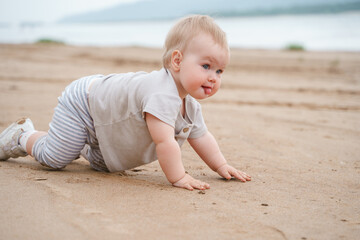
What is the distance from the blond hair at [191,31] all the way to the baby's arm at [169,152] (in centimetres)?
41

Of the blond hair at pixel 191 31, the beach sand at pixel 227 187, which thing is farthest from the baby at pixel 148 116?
the beach sand at pixel 227 187

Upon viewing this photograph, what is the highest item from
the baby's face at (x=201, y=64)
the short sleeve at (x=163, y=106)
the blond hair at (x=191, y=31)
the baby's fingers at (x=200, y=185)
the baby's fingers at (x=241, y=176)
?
the blond hair at (x=191, y=31)

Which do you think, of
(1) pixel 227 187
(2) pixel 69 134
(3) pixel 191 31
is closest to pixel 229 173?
(1) pixel 227 187

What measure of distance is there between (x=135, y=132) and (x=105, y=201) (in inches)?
20.4

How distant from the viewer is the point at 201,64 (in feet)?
7.47

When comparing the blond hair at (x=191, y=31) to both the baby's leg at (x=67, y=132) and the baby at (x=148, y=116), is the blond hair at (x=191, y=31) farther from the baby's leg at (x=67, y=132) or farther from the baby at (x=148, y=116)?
the baby's leg at (x=67, y=132)

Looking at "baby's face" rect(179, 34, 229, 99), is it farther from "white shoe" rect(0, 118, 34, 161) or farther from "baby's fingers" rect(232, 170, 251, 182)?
"white shoe" rect(0, 118, 34, 161)

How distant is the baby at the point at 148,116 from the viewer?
2268mm

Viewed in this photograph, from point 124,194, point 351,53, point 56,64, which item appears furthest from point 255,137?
point 351,53

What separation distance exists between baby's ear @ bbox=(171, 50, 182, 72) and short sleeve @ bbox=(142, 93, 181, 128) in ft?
0.59

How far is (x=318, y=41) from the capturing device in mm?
14750

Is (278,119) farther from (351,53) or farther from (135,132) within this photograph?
(351,53)

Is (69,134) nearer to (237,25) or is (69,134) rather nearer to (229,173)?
(229,173)

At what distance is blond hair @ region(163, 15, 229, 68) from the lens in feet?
7.49
